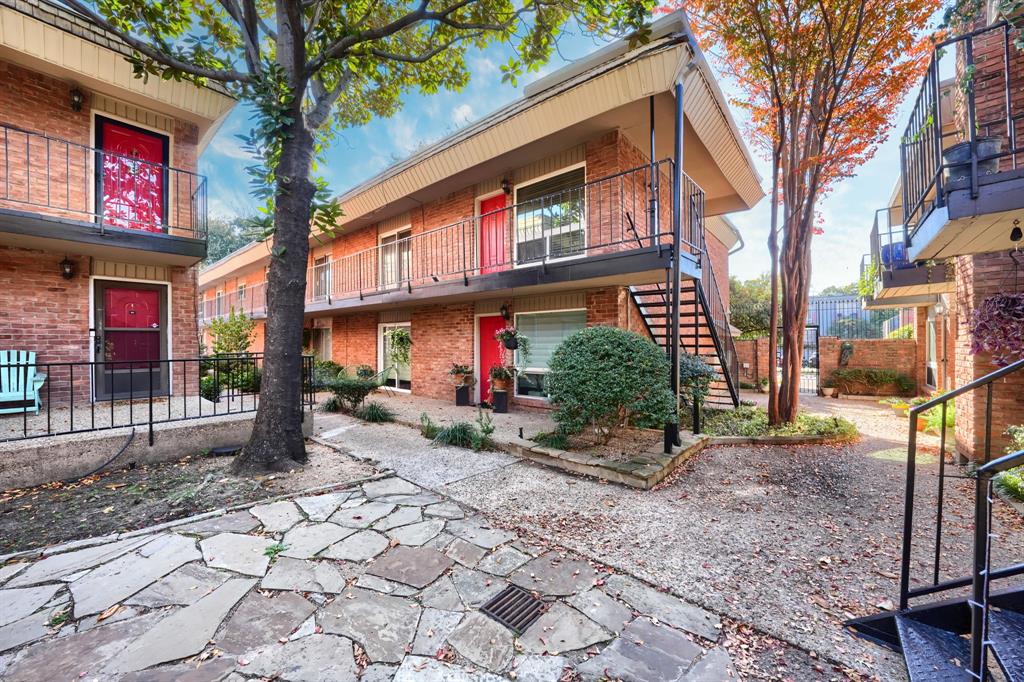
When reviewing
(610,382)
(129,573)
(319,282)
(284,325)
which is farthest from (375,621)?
(319,282)

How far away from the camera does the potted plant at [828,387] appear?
1148cm

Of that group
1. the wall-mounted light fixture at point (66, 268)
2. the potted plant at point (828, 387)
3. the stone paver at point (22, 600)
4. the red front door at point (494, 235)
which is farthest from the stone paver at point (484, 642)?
the potted plant at point (828, 387)

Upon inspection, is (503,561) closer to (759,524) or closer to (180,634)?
(180,634)

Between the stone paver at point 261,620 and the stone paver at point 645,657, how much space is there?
1.56 meters

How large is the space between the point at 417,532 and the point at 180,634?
1.54m

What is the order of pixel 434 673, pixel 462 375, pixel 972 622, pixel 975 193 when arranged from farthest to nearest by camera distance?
pixel 462 375 → pixel 975 193 → pixel 434 673 → pixel 972 622

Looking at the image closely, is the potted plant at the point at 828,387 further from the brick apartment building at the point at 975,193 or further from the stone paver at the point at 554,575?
the stone paver at the point at 554,575

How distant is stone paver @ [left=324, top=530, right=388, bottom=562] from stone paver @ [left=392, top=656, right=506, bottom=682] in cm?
110

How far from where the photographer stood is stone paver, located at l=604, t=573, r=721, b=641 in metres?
2.23

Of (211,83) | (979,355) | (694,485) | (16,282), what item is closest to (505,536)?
(694,485)

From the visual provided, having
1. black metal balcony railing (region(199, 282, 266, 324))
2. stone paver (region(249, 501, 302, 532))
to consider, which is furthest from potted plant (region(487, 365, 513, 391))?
black metal balcony railing (region(199, 282, 266, 324))

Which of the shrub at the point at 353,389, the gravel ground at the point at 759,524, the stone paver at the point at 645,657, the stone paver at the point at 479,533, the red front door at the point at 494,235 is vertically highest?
the red front door at the point at 494,235

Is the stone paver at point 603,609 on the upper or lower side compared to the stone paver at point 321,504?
lower

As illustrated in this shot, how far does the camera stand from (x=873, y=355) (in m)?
11.4
